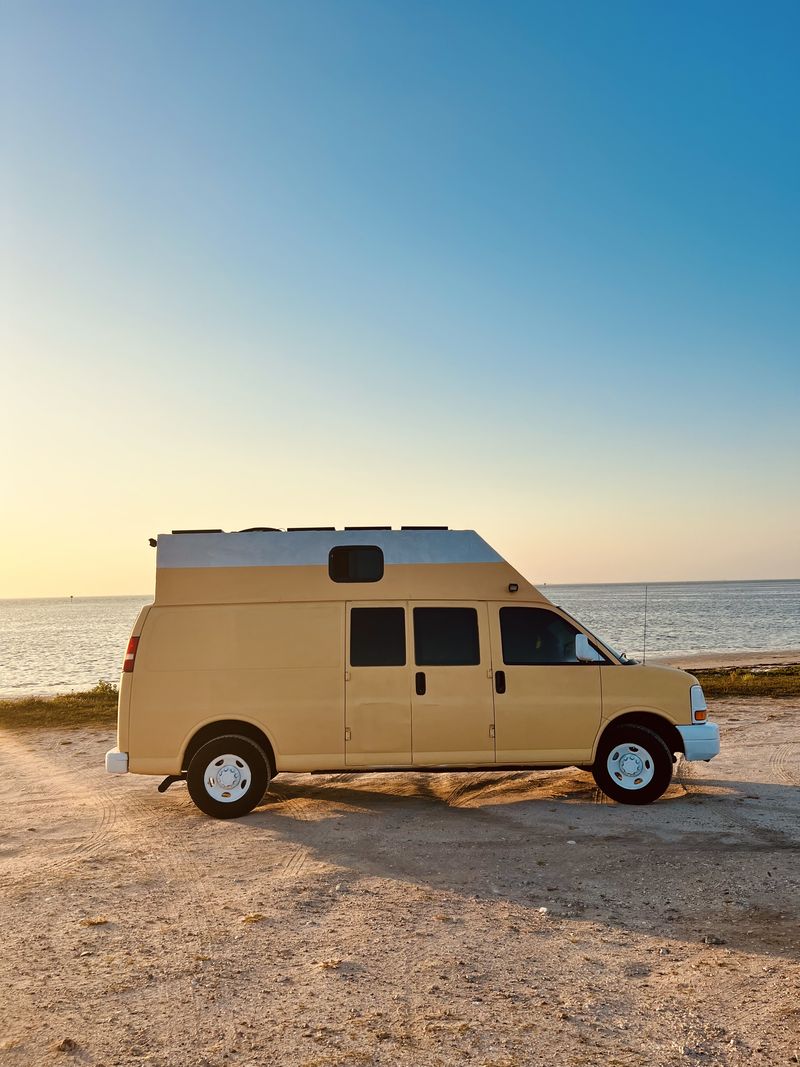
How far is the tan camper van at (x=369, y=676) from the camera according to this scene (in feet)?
29.3

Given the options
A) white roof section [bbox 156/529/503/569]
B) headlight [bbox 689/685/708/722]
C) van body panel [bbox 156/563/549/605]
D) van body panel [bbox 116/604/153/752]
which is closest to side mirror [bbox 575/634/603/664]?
van body panel [bbox 156/563/549/605]

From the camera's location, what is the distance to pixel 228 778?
29.3ft

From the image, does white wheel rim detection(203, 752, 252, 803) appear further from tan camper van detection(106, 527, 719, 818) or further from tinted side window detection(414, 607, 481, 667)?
tinted side window detection(414, 607, 481, 667)

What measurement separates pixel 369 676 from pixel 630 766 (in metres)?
2.93

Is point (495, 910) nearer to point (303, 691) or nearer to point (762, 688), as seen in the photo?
point (303, 691)

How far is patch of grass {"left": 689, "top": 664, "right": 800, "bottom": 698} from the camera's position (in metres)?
18.3

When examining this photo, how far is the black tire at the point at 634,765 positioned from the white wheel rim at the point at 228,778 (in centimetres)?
370

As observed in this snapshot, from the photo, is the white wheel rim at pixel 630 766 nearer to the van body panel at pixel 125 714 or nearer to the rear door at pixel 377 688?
the rear door at pixel 377 688

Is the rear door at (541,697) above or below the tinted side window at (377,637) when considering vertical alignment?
below

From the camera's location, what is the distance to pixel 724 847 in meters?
7.42

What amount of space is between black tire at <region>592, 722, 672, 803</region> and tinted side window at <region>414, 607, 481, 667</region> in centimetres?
169

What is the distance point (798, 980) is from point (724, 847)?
2.77 m

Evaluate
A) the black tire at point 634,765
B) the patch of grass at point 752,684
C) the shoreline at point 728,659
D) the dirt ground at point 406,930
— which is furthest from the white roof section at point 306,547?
the shoreline at point 728,659

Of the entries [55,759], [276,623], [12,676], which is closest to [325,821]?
[276,623]
